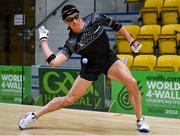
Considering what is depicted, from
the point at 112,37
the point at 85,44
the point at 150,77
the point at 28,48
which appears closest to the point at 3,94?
the point at 28,48

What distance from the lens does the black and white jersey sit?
17.7ft

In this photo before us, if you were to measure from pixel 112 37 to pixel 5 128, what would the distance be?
3939 millimetres

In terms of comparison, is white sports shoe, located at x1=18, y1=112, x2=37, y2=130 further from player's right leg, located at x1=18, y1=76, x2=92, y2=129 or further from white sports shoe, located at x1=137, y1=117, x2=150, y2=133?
white sports shoe, located at x1=137, y1=117, x2=150, y2=133

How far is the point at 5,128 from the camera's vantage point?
5871 mm

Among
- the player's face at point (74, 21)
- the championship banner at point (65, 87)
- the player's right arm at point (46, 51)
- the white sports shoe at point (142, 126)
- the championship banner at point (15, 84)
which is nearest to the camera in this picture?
the player's right arm at point (46, 51)

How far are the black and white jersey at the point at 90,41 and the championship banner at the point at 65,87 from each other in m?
2.04

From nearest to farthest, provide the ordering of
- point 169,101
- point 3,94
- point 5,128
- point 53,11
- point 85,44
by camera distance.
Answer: point 85,44, point 5,128, point 169,101, point 3,94, point 53,11

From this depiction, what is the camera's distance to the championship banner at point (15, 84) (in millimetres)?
8391

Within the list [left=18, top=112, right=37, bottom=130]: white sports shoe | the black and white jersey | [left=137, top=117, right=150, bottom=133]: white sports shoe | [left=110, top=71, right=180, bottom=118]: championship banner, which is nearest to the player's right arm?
the black and white jersey

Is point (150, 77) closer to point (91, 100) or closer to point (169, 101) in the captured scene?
point (169, 101)

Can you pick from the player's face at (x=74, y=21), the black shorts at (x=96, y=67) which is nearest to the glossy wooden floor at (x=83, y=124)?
the black shorts at (x=96, y=67)

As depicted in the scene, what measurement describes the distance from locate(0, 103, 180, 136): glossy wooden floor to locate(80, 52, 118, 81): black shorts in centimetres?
67

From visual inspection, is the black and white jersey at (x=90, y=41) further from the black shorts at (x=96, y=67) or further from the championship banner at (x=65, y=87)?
the championship banner at (x=65, y=87)

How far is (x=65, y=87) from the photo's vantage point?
25.8ft
